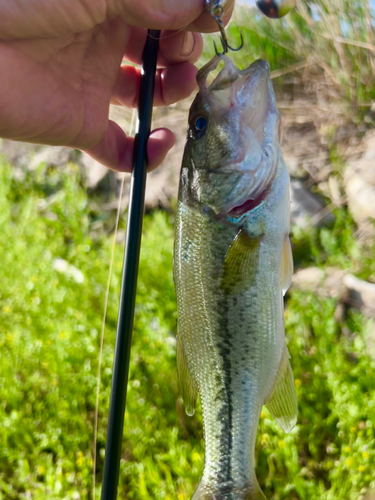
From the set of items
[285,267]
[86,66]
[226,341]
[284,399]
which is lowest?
[284,399]

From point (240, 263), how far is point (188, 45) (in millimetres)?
1016

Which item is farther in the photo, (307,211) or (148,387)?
(307,211)

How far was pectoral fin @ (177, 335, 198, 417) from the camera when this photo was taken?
1559mm

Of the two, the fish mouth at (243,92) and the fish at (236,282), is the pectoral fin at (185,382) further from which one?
the fish mouth at (243,92)

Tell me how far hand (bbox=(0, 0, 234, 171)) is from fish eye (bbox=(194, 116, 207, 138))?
0.29 meters

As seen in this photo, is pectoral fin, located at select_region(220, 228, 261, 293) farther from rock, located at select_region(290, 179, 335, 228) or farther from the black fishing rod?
rock, located at select_region(290, 179, 335, 228)

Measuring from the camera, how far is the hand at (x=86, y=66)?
4.99 feet

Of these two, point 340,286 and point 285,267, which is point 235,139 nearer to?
point 285,267

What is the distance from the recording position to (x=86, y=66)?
1990 mm

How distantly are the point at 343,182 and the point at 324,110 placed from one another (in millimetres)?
720

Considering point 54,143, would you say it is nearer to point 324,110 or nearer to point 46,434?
point 46,434

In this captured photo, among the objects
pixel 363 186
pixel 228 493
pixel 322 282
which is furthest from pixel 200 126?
pixel 363 186

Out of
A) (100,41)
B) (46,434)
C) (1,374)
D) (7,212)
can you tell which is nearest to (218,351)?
(100,41)

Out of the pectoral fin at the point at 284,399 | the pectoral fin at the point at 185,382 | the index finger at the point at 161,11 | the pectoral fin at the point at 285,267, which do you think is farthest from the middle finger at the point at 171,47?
the pectoral fin at the point at 284,399
